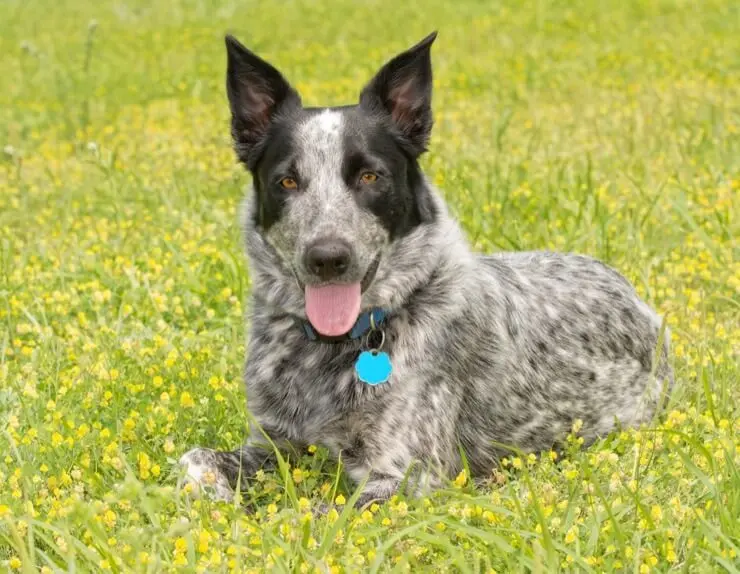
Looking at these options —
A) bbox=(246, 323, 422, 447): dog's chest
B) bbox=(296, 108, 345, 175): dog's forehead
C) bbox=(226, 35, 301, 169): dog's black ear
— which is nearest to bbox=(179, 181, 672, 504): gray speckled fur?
bbox=(246, 323, 422, 447): dog's chest

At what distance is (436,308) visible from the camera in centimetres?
511

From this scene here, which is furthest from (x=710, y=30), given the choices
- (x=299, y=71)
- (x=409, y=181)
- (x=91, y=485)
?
(x=91, y=485)

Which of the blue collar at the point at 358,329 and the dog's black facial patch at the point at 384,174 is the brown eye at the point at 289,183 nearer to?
the dog's black facial patch at the point at 384,174

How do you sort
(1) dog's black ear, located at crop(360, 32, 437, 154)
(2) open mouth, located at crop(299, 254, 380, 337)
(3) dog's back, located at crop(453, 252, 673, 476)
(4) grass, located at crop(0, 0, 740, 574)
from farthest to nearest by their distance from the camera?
(3) dog's back, located at crop(453, 252, 673, 476) < (1) dog's black ear, located at crop(360, 32, 437, 154) < (2) open mouth, located at crop(299, 254, 380, 337) < (4) grass, located at crop(0, 0, 740, 574)

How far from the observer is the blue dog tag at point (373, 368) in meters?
4.88

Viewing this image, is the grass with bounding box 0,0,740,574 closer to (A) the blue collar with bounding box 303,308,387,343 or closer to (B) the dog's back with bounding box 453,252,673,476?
(B) the dog's back with bounding box 453,252,673,476

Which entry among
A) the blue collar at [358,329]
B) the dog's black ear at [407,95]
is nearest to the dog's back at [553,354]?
the blue collar at [358,329]

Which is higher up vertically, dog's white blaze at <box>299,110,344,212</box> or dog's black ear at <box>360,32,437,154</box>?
dog's black ear at <box>360,32,437,154</box>

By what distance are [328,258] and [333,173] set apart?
1.41 feet

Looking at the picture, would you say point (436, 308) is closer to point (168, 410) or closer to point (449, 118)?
point (168, 410)

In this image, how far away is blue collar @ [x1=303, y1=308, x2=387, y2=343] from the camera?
4984 mm

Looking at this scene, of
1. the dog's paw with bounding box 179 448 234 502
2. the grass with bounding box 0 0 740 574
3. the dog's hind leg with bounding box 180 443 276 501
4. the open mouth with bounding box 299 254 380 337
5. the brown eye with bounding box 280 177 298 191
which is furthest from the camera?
the brown eye with bounding box 280 177 298 191

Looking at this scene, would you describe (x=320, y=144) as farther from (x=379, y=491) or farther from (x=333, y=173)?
(x=379, y=491)

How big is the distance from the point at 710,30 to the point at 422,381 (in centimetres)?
1292
